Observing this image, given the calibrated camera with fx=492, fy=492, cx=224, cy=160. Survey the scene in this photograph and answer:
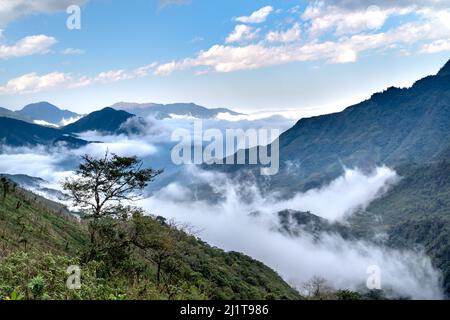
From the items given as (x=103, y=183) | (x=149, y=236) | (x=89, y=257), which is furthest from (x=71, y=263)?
(x=103, y=183)

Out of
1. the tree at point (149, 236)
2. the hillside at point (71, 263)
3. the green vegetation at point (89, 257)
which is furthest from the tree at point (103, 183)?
the tree at point (149, 236)

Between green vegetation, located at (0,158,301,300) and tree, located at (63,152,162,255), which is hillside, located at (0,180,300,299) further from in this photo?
tree, located at (63,152,162,255)

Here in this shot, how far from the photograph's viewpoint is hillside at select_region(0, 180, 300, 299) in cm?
1953

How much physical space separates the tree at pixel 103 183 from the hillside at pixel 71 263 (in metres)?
3.27

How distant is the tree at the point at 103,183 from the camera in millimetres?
41188

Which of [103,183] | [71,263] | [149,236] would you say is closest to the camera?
[71,263]

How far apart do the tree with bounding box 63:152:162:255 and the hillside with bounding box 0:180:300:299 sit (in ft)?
10.7

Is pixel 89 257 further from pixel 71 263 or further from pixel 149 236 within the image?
pixel 71 263

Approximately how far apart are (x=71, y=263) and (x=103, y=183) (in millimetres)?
18394

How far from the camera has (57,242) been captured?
36.1 m

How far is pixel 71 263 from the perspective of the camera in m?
23.5
